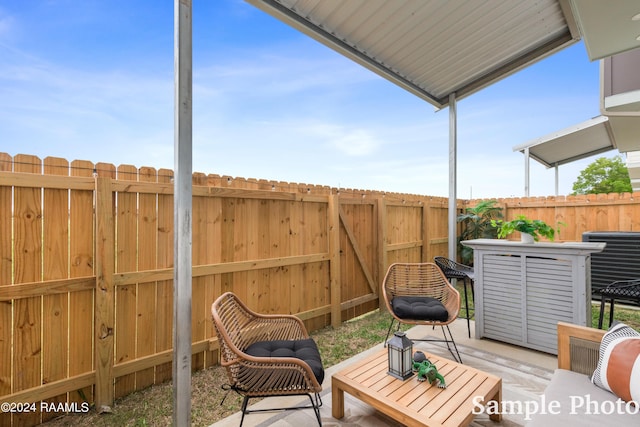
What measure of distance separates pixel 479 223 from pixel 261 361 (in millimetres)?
6043

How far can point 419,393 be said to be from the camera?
5.43 ft

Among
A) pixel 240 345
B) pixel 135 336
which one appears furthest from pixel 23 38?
pixel 240 345

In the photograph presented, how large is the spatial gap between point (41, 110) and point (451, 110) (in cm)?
498

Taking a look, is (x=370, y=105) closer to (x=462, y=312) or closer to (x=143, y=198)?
(x=462, y=312)

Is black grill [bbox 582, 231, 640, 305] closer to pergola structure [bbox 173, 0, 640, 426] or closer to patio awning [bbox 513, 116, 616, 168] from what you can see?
pergola structure [bbox 173, 0, 640, 426]

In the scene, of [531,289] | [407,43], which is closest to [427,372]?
[531,289]

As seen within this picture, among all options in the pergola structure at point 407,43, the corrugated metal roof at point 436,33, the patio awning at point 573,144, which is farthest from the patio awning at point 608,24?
the patio awning at point 573,144

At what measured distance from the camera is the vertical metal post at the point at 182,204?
5.77 feet

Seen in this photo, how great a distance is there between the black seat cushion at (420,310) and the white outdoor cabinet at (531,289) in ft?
2.62

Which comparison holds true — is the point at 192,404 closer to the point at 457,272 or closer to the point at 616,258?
the point at 457,272

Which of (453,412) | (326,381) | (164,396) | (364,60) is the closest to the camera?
(453,412)

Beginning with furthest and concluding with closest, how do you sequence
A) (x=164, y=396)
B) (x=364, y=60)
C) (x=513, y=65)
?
(x=513, y=65) → (x=364, y=60) → (x=164, y=396)

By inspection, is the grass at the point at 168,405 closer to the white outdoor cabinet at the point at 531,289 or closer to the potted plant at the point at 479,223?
the white outdoor cabinet at the point at 531,289

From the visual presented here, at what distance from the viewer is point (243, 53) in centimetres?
459
